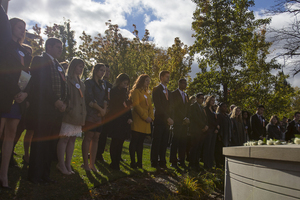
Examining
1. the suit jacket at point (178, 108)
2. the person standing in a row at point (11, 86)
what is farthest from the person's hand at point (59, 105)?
the suit jacket at point (178, 108)

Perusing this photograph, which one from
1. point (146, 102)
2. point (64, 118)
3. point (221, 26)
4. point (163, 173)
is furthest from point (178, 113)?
point (221, 26)

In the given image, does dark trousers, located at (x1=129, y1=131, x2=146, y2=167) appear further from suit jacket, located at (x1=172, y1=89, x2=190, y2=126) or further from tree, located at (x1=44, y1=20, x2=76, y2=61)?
tree, located at (x1=44, y1=20, x2=76, y2=61)

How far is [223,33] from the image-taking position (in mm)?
22703

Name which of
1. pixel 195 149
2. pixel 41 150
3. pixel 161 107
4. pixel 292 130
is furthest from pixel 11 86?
pixel 292 130

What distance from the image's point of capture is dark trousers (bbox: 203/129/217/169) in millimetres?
7801

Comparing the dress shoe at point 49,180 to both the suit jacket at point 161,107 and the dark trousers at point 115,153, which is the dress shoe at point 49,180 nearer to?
the dark trousers at point 115,153

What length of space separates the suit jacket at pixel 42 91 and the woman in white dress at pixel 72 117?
54cm

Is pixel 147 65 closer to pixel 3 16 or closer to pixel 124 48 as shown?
pixel 124 48

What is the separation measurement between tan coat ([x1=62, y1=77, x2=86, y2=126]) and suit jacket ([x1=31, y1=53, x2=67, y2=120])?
505 millimetres

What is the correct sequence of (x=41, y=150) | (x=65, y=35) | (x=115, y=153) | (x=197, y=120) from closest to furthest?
(x=41, y=150) → (x=115, y=153) → (x=197, y=120) → (x=65, y=35)

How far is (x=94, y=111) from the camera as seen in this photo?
5184 millimetres

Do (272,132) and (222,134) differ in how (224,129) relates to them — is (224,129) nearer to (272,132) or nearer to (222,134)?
(222,134)

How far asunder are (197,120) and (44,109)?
4.63 metres

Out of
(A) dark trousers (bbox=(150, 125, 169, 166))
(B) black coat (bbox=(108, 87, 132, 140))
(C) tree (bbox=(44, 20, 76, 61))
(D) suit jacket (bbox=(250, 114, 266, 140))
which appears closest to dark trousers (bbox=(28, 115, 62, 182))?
(B) black coat (bbox=(108, 87, 132, 140))
